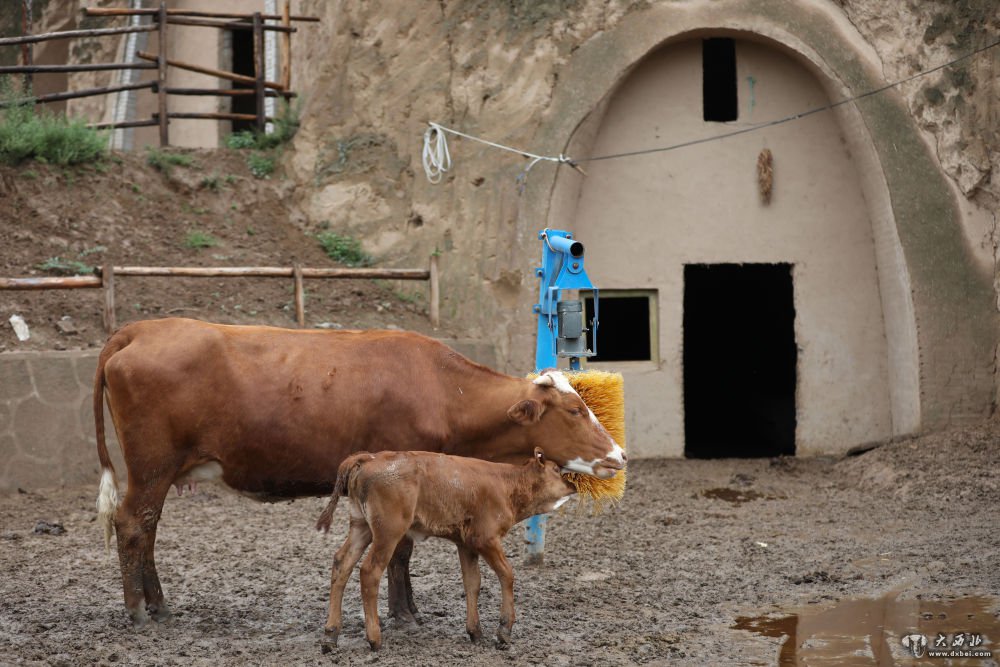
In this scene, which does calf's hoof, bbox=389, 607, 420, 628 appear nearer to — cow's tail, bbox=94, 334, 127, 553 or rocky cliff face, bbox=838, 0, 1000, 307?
cow's tail, bbox=94, 334, 127, 553

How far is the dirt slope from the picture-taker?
454 inches

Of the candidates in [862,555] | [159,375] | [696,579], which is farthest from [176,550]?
[862,555]

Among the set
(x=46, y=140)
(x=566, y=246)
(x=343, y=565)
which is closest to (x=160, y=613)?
(x=343, y=565)

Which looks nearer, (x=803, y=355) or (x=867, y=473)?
(x=867, y=473)

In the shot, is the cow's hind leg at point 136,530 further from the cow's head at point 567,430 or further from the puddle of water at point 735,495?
the puddle of water at point 735,495

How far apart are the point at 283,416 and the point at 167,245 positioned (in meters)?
6.67

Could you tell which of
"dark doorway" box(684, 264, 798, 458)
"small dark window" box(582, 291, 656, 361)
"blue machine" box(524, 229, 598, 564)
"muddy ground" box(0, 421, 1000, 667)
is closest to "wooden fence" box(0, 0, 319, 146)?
"small dark window" box(582, 291, 656, 361)

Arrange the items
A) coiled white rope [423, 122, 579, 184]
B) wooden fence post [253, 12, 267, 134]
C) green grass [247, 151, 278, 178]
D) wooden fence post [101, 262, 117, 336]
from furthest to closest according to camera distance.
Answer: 1. wooden fence post [253, 12, 267, 134]
2. green grass [247, 151, 278, 178]
3. coiled white rope [423, 122, 579, 184]
4. wooden fence post [101, 262, 117, 336]

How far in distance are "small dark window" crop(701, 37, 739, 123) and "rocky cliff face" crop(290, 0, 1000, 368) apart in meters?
1.70

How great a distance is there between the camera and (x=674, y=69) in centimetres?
1313

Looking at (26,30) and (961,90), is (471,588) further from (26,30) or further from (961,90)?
(26,30)

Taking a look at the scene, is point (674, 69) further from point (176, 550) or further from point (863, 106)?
point (176, 550)

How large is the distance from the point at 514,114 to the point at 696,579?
21.3 ft

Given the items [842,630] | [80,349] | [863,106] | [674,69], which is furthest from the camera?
[674,69]
